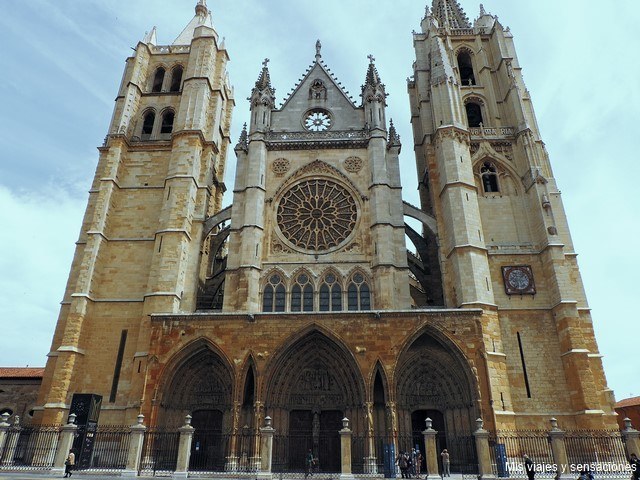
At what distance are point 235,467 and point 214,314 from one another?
5002 mm

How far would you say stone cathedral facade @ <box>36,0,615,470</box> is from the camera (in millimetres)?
15875

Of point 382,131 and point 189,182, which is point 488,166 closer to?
point 382,131

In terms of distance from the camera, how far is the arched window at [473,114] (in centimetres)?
2444

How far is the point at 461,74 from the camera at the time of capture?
2633 centimetres

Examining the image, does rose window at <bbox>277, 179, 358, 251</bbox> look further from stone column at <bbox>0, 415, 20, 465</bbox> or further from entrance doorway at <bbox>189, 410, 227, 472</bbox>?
stone column at <bbox>0, 415, 20, 465</bbox>

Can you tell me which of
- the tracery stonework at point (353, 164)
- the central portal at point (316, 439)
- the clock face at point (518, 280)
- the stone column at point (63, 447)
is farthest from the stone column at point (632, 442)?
the stone column at point (63, 447)

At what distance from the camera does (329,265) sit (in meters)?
19.8

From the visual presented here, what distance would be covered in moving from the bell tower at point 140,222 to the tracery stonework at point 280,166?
3495mm

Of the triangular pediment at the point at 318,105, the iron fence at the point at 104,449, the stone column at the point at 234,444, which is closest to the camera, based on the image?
the iron fence at the point at 104,449

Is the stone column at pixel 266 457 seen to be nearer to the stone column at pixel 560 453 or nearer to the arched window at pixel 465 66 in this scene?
the stone column at pixel 560 453

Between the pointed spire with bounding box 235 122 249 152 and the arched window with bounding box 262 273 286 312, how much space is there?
270 inches

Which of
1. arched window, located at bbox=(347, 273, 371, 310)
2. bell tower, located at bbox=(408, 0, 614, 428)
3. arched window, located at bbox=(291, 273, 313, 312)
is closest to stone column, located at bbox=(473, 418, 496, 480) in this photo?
bell tower, located at bbox=(408, 0, 614, 428)

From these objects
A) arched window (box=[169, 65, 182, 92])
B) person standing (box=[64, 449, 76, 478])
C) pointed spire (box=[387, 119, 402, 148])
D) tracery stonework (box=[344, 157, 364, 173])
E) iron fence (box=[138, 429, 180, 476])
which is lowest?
person standing (box=[64, 449, 76, 478])

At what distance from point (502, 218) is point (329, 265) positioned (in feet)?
25.7
